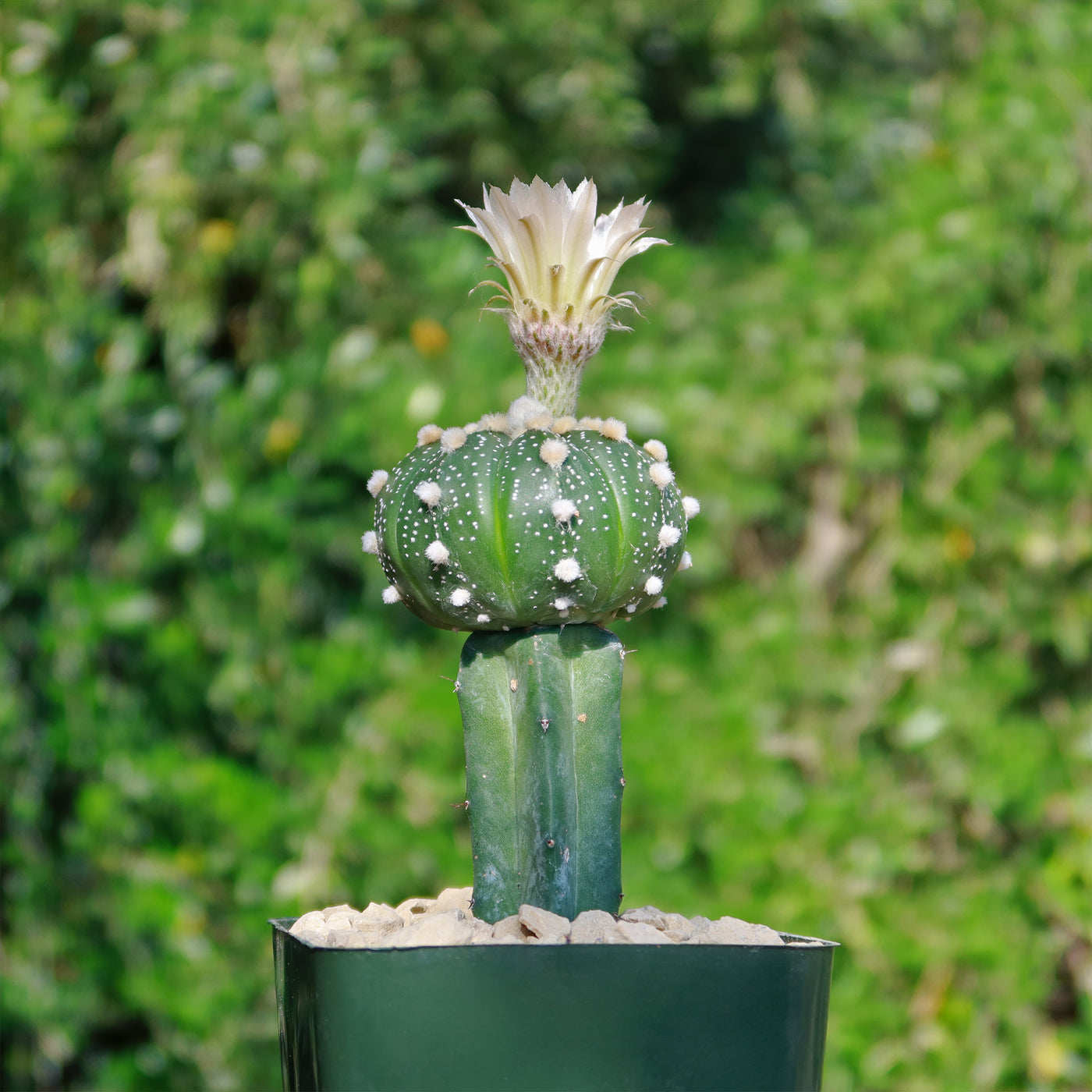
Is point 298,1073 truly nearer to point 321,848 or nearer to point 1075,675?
point 321,848

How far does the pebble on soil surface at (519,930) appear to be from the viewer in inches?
36.0

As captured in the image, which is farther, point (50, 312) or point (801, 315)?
point (801, 315)

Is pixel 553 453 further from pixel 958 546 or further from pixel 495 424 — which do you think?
pixel 958 546

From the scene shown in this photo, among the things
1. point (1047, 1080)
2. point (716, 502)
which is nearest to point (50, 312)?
point (716, 502)

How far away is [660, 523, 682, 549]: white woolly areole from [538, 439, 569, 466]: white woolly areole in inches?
3.8

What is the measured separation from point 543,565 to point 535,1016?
31cm

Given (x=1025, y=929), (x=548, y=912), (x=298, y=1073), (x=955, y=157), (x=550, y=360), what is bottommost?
(x=1025, y=929)

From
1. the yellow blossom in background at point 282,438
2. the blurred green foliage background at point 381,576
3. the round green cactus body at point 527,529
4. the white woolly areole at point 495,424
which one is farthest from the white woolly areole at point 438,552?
the yellow blossom in background at point 282,438

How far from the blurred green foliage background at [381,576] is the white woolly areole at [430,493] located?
54.3 inches

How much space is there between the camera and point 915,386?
99.6 inches

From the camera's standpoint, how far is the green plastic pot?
0.88m

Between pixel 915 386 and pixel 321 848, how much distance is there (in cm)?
142

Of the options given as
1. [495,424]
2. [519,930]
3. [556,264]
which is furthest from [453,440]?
[519,930]

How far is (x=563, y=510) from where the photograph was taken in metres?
0.96
